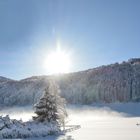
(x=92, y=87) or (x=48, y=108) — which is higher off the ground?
(x=92, y=87)

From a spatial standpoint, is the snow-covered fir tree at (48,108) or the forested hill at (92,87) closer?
the snow-covered fir tree at (48,108)

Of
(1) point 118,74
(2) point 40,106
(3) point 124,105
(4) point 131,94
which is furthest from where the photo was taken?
(1) point 118,74

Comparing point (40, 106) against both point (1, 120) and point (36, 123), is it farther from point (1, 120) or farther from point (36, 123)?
point (1, 120)

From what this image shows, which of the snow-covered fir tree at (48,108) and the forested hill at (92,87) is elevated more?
the forested hill at (92,87)

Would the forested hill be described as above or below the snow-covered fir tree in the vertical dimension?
above

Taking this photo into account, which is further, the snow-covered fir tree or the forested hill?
the forested hill

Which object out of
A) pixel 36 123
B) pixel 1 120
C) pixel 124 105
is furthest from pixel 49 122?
pixel 124 105

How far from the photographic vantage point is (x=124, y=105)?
98562 millimetres

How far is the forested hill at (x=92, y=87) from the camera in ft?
351

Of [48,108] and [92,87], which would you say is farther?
[92,87]

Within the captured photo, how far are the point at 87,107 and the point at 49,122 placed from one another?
61710 millimetres

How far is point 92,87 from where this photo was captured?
371 ft

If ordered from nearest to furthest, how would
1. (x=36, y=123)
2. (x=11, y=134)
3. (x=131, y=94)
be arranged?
(x=11, y=134)
(x=36, y=123)
(x=131, y=94)

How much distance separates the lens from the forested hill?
4218 inches
